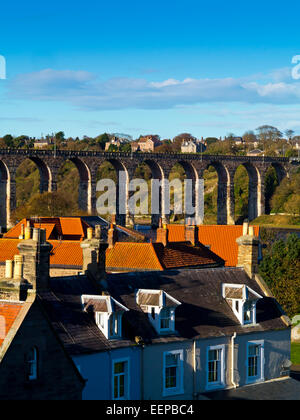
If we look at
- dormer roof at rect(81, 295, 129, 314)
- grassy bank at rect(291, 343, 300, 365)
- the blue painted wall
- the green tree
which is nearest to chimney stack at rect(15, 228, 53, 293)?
dormer roof at rect(81, 295, 129, 314)

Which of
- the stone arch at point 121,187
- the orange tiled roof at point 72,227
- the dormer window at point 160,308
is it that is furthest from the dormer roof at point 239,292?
the stone arch at point 121,187

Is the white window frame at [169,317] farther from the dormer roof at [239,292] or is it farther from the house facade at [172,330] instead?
the dormer roof at [239,292]

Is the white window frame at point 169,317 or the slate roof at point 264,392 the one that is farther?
the slate roof at point 264,392

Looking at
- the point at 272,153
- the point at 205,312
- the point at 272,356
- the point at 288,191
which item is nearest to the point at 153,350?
the point at 205,312

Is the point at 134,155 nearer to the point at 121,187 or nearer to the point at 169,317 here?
the point at 121,187

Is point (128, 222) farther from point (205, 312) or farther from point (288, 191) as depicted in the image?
point (205, 312)
